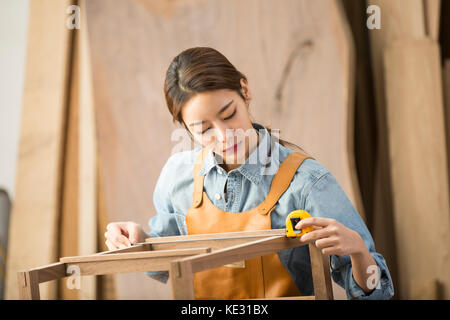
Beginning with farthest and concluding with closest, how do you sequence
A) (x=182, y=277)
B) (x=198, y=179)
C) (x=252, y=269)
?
1. (x=198, y=179)
2. (x=252, y=269)
3. (x=182, y=277)

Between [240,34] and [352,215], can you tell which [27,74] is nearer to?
[240,34]

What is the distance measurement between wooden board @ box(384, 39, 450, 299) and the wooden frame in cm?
50

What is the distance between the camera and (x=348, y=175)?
129 cm

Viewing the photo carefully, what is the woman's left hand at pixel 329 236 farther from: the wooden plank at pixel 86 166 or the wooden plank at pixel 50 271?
the wooden plank at pixel 86 166

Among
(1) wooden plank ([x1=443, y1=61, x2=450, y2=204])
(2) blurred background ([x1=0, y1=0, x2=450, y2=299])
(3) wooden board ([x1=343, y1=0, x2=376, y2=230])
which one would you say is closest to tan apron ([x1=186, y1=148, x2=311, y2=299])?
(2) blurred background ([x1=0, y1=0, x2=450, y2=299])

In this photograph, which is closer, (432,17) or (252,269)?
(252,269)

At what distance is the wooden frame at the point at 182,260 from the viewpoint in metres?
0.62

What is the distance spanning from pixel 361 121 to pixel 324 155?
19 cm

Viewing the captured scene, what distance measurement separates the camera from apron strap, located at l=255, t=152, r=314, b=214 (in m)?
0.97

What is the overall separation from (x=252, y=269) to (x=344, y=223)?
20 centimetres

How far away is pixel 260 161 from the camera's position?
3.34 ft

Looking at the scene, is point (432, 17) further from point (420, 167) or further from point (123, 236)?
point (123, 236)

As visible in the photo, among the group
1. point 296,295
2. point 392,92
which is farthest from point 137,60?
point 296,295

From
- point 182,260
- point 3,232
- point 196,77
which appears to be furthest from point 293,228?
point 3,232
